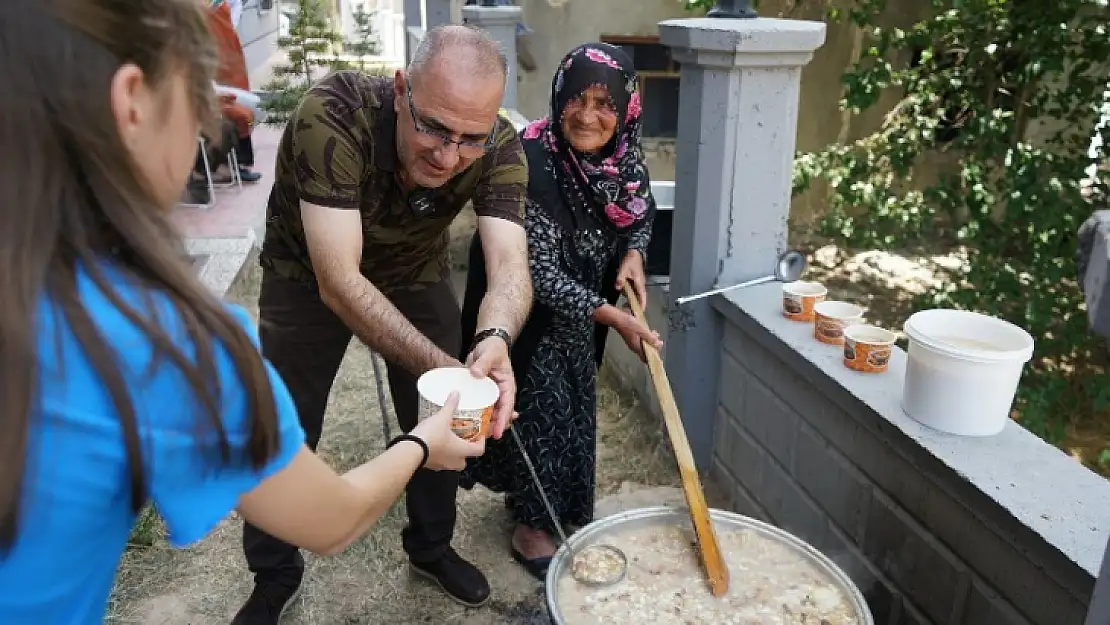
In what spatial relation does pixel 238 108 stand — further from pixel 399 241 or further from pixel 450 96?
pixel 450 96

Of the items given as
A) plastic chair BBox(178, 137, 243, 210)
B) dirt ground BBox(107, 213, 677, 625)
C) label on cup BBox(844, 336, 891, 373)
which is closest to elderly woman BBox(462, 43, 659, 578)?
dirt ground BBox(107, 213, 677, 625)

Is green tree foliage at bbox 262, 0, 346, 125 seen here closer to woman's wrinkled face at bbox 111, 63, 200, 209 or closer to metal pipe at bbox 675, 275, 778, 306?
metal pipe at bbox 675, 275, 778, 306

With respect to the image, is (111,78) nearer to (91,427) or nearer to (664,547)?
(91,427)

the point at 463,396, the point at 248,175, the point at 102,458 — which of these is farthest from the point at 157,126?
the point at 248,175

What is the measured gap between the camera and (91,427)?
33.6 inches

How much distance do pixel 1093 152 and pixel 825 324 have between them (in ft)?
8.71

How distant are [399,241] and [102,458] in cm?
Answer: 150

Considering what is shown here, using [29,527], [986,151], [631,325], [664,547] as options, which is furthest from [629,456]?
[29,527]

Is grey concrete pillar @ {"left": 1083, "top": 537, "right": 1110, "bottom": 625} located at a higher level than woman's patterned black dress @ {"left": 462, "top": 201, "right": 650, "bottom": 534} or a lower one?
higher

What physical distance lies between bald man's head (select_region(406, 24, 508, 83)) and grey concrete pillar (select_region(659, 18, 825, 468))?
1.13 metres

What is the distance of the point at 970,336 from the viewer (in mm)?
2053

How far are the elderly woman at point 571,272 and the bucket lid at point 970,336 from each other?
79 centimetres

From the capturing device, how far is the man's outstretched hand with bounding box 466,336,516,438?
77.7 inches

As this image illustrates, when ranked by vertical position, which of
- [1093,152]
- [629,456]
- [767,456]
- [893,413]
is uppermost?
[1093,152]
